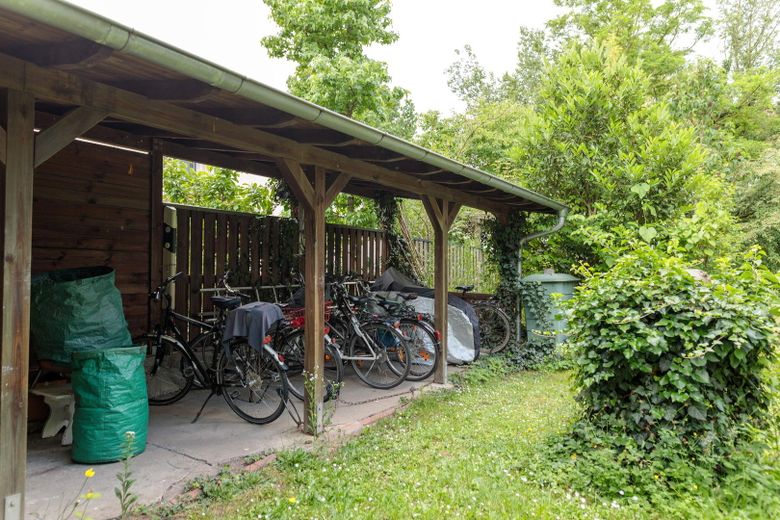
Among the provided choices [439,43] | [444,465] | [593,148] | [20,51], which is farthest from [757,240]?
[439,43]

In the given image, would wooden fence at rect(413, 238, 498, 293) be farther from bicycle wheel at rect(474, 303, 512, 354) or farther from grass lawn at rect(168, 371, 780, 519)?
grass lawn at rect(168, 371, 780, 519)

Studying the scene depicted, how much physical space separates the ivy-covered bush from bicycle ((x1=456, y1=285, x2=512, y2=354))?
12.3 feet

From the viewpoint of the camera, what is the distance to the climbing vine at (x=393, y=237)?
8274mm

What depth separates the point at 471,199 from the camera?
20.4ft

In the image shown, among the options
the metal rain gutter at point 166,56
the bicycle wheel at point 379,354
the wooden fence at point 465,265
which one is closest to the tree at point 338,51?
the wooden fence at point 465,265

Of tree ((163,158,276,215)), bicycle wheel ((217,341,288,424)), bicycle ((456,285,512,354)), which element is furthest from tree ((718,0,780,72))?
bicycle wheel ((217,341,288,424))

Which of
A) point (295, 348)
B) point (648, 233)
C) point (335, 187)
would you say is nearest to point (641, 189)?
point (648, 233)

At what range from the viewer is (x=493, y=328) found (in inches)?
289

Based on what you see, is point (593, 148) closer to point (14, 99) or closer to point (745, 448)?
point (745, 448)

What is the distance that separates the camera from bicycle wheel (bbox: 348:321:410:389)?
5168mm

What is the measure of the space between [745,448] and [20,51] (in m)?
3.99

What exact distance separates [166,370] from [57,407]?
3.16 feet

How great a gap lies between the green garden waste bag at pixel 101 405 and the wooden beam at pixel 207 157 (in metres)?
2.42

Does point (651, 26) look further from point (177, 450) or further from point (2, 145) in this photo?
point (2, 145)
